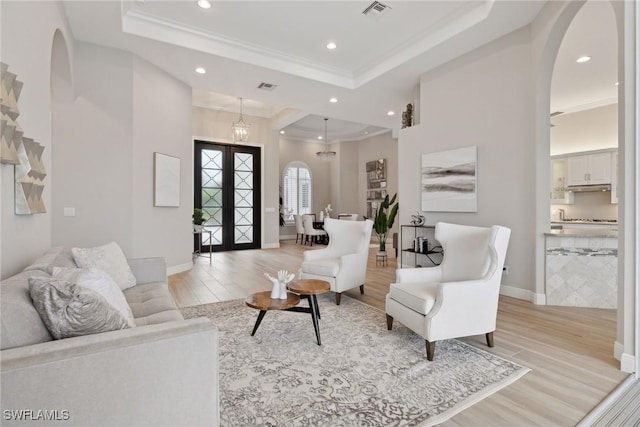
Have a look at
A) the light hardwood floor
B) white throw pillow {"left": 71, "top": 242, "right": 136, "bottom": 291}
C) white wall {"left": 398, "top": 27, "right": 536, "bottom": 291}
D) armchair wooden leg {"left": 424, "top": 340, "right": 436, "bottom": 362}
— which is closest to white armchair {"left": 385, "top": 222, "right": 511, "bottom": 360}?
armchair wooden leg {"left": 424, "top": 340, "right": 436, "bottom": 362}

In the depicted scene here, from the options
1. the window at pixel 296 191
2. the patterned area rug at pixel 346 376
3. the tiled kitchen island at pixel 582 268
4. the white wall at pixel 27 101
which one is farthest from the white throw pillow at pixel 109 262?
the window at pixel 296 191

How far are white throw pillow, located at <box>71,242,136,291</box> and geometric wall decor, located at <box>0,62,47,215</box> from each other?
436 mm

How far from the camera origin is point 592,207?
658 centimetres

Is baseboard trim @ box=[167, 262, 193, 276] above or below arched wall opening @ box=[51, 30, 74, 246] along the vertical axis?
below

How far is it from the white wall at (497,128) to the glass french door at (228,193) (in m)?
5.11

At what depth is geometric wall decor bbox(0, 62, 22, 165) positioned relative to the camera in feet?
5.42

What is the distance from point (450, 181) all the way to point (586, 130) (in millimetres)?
4385

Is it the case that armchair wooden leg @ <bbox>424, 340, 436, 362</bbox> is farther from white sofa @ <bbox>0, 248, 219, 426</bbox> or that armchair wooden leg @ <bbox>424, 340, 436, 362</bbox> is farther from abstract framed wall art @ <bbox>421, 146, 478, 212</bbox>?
abstract framed wall art @ <bbox>421, 146, 478, 212</bbox>

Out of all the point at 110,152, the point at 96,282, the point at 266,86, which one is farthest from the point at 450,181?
the point at 110,152

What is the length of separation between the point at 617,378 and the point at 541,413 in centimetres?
82

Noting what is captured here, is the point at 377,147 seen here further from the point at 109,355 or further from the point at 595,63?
the point at 109,355

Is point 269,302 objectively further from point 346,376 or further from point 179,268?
point 179,268

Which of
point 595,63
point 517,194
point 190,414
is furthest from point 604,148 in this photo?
point 190,414

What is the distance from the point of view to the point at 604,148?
618cm
